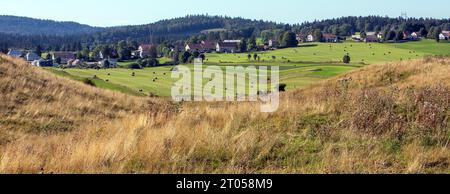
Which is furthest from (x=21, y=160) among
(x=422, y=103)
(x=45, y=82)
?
(x=45, y=82)

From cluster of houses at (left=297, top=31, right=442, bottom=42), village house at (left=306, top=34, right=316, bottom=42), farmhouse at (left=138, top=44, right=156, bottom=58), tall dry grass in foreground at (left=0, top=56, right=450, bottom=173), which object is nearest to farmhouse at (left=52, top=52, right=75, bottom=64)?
farmhouse at (left=138, top=44, right=156, bottom=58)

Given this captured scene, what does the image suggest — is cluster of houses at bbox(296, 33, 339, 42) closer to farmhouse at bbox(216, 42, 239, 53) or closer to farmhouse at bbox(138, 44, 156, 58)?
farmhouse at bbox(216, 42, 239, 53)

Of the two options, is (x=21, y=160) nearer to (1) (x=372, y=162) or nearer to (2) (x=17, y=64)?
(1) (x=372, y=162)

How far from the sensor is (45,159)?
7125 millimetres

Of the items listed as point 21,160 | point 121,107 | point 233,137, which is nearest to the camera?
point 21,160

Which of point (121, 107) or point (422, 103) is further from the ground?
point (422, 103)

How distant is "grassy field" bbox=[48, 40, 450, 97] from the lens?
6675 cm

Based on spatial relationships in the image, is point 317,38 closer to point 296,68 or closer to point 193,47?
point 193,47

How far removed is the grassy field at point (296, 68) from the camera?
66750mm

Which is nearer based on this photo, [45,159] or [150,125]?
[45,159]

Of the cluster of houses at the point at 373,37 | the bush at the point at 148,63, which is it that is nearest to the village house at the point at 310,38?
the cluster of houses at the point at 373,37
